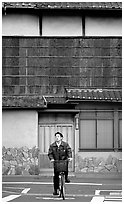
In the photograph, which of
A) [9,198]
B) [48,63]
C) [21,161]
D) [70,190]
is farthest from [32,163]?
[9,198]

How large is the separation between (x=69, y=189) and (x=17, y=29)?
8.97m

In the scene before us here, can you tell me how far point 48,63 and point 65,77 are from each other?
94cm

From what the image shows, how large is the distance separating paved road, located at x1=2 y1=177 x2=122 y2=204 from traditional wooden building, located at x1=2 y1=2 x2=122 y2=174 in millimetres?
1627

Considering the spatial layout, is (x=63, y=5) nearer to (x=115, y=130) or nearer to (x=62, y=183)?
(x=115, y=130)

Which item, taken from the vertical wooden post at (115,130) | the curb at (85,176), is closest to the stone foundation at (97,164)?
the curb at (85,176)

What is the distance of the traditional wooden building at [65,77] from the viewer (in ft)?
89.6

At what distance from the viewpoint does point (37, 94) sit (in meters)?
27.5

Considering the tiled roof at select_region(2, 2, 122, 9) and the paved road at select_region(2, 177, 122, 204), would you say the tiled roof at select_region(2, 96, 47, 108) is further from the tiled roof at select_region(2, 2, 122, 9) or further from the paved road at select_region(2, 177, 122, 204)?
the tiled roof at select_region(2, 2, 122, 9)

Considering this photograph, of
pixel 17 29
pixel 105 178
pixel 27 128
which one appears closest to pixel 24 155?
pixel 27 128

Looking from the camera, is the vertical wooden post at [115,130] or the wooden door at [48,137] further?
the wooden door at [48,137]

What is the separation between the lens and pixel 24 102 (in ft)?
88.9

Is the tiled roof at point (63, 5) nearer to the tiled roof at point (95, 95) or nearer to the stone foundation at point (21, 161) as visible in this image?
the tiled roof at point (95, 95)

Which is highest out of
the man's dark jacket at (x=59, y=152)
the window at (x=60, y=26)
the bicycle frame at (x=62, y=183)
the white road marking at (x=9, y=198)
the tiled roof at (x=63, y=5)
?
the tiled roof at (x=63, y=5)

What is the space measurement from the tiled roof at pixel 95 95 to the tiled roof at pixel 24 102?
1.18m
